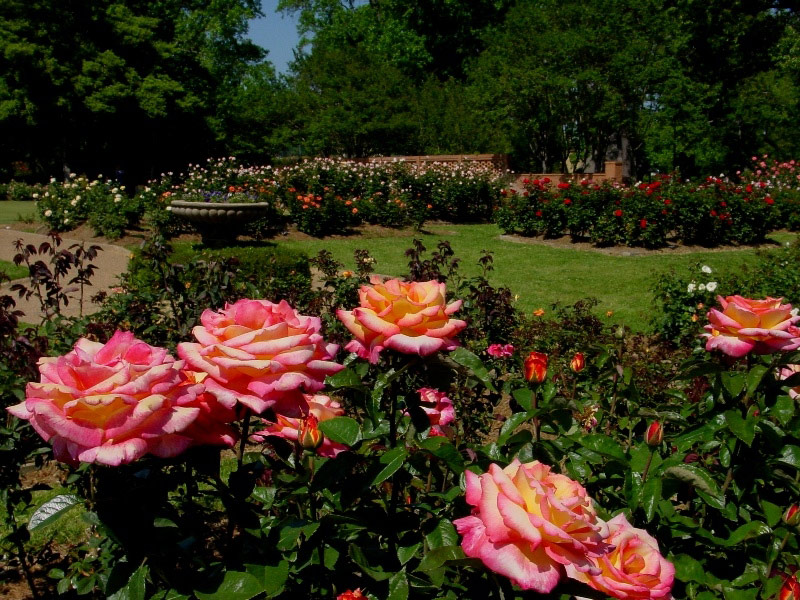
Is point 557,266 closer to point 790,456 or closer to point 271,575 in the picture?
point 790,456

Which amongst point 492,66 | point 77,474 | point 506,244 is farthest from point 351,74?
point 77,474

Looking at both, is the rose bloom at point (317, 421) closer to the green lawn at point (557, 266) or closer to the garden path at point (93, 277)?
the garden path at point (93, 277)

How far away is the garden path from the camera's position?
680cm

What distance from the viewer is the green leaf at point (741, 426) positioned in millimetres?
1343

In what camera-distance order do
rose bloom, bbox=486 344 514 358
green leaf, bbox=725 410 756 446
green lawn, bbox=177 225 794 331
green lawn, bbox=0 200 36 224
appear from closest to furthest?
green leaf, bbox=725 410 756 446, rose bloom, bbox=486 344 514 358, green lawn, bbox=177 225 794 331, green lawn, bbox=0 200 36 224

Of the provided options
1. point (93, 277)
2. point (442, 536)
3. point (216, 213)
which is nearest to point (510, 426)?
point (442, 536)

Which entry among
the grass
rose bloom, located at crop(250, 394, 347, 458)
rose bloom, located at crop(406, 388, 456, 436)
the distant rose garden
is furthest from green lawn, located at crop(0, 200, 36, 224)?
rose bloom, located at crop(250, 394, 347, 458)

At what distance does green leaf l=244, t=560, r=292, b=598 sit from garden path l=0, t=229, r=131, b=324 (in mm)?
5809

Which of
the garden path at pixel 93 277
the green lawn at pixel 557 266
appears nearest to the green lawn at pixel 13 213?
the garden path at pixel 93 277

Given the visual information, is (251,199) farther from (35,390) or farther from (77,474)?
(35,390)

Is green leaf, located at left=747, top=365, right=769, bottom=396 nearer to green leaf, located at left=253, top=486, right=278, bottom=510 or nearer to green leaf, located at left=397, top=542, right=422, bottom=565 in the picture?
green leaf, located at left=397, top=542, right=422, bottom=565

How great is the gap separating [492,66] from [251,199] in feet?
51.4

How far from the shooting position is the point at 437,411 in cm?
153

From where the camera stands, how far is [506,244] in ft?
41.3
